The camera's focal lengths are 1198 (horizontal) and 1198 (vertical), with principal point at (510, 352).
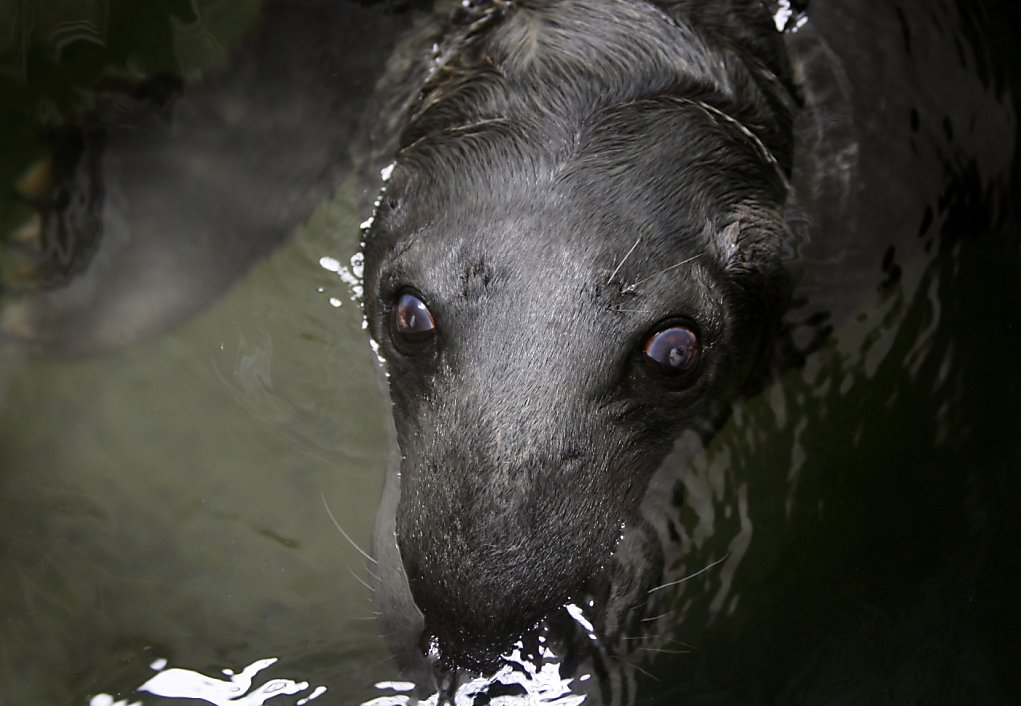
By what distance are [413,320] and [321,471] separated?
3.50ft

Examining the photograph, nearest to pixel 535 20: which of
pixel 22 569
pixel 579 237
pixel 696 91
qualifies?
pixel 696 91

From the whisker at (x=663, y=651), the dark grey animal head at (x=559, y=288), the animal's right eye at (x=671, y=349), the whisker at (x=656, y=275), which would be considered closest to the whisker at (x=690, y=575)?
the whisker at (x=663, y=651)

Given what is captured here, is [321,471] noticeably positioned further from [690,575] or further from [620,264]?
[620,264]

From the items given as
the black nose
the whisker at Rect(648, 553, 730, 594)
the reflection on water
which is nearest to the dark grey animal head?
the black nose

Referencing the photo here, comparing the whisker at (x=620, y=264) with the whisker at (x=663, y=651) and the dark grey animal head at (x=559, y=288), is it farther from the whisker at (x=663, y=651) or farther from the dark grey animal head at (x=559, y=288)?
the whisker at (x=663, y=651)

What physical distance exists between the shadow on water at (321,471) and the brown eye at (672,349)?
1.99 feet

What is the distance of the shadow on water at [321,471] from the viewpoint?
366 cm

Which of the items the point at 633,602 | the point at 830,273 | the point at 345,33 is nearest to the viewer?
the point at 633,602

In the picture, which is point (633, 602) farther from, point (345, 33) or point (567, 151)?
point (345, 33)

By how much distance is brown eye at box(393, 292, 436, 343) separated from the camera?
3115mm

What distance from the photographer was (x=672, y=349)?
311cm

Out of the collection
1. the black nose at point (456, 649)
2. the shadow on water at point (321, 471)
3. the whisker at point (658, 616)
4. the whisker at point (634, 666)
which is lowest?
the whisker at point (634, 666)

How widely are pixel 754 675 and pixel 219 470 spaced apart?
1886 millimetres

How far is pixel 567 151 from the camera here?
10.5 feet
